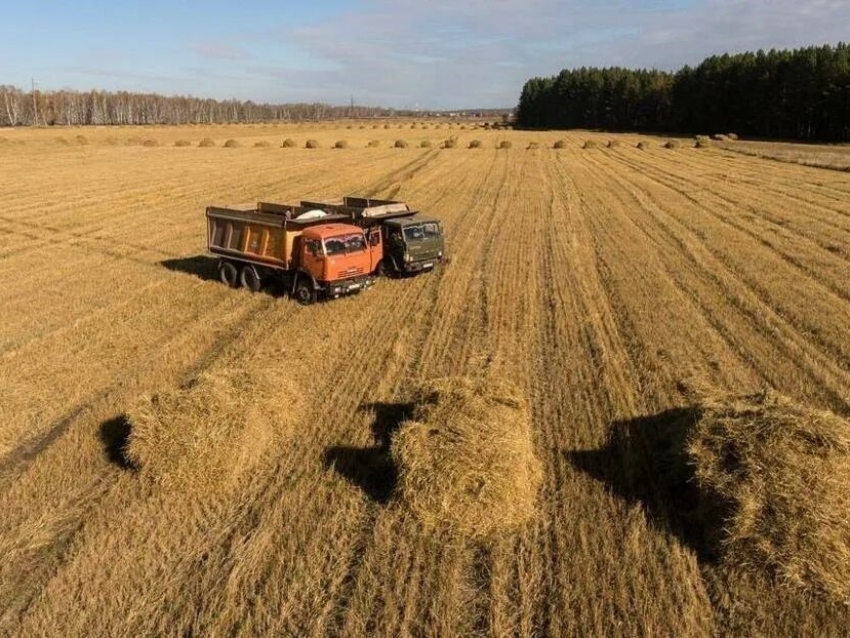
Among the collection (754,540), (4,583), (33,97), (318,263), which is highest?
(33,97)

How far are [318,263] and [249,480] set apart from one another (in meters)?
7.81

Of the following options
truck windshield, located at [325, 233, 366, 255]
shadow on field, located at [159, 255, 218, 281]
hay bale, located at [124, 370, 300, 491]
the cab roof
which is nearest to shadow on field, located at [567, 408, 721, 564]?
hay bale, located at [124, 370, 300, 491]

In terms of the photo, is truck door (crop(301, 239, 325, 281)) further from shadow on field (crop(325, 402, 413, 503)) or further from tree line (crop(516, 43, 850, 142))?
tree line (crop(516, 43, 850, 142))

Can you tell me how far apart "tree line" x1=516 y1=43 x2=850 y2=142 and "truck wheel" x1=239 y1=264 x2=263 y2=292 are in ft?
238

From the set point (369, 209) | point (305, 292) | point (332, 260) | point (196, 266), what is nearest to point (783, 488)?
point (332, 260)

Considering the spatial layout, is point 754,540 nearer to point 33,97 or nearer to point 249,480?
point 249,480

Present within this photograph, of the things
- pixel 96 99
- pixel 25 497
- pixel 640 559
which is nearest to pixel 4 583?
pixel 25 497

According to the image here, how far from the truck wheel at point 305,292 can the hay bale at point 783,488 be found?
1048cm

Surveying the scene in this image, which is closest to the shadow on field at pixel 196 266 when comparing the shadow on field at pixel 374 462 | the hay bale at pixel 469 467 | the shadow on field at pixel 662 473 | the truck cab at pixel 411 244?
the truck cab at pixel 411 244

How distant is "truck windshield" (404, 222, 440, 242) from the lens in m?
18.3

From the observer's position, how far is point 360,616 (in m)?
6.57

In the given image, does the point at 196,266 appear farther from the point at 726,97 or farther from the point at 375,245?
the point at 726,97

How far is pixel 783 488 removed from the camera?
709 centimetres

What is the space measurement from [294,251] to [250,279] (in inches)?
86.0
